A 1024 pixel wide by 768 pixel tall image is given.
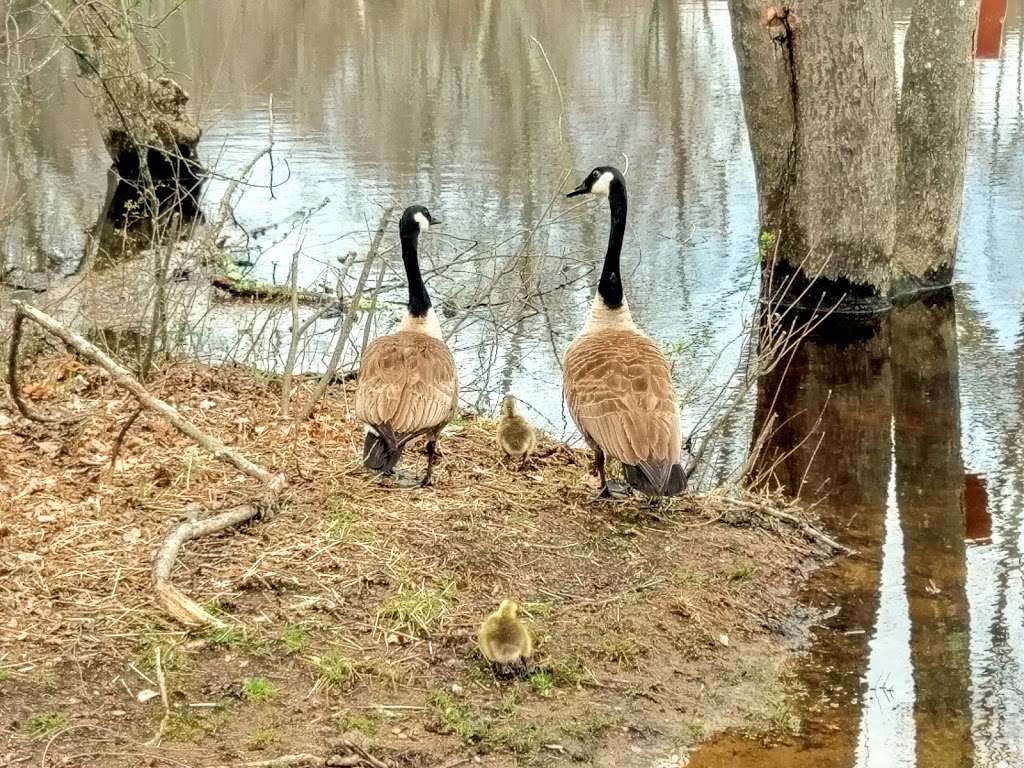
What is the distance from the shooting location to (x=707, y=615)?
19.5 feet

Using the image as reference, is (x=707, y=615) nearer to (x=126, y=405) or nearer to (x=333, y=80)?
(x=126, y=405)

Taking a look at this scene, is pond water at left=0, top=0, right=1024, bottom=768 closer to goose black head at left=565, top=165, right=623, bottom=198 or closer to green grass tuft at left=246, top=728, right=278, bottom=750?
goose black head at left=565, top=165, right=623, bottom=198

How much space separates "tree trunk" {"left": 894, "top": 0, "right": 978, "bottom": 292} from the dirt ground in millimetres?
6676

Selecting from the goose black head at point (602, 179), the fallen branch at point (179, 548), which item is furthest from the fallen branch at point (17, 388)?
the goose black head at point (602, 179)

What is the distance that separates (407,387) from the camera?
646cm

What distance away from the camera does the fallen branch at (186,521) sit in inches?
202

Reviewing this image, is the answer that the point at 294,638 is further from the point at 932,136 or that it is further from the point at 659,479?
the point at 932,136

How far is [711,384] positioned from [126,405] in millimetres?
4926

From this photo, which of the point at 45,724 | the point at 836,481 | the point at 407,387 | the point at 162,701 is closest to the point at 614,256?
the point at 407,387

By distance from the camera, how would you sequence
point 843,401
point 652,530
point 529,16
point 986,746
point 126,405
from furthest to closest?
point 529,16 → point 843,401 → point 126,405 → point 652,530 → point 986,746

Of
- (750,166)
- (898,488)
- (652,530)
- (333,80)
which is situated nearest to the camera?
(652,530)

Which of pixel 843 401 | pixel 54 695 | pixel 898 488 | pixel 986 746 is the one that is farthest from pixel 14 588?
pixel 843 401

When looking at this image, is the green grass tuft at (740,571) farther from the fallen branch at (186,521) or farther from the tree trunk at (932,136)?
the tree trunk at (932,136)

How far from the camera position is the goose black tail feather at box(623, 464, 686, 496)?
6.06 metres
